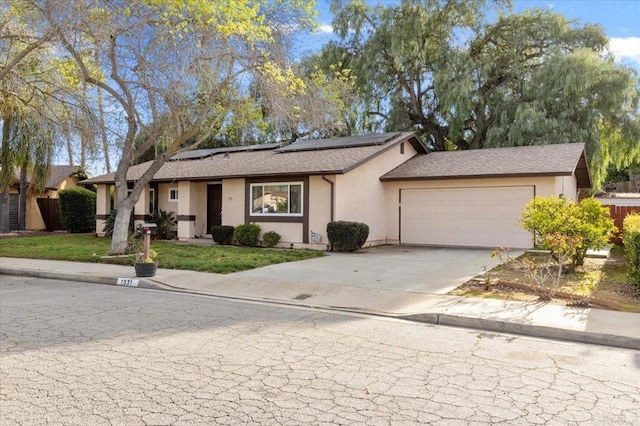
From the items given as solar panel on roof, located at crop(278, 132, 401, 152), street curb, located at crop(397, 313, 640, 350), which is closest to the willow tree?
solar panel on roof, located at crop(278, 132, 401, 152)

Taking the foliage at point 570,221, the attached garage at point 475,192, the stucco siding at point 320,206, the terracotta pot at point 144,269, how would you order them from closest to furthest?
the foliage at point 570,221, the terracotta pot at point 144,269, the attached garage at point 475,192, the stucco siding at point 320,206

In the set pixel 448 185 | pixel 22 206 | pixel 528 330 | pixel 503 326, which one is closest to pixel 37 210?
pixel 22 206

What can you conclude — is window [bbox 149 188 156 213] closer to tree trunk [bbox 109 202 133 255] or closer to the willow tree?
tree trunk [bbox 109 202 133 255]

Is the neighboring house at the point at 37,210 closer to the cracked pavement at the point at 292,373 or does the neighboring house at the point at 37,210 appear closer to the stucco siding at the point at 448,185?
the stucco siding at the point at 448,185

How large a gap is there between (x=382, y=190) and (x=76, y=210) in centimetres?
1713

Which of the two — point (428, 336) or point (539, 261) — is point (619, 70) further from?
point (428, 336)

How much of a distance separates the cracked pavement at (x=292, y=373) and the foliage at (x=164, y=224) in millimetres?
13952

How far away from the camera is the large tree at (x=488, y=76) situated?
2348 cm

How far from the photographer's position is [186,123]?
15.1 m

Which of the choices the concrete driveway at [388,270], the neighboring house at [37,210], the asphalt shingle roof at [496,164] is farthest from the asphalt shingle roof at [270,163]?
the neighboring house at [37,210]

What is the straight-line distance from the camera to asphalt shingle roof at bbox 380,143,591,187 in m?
16.0

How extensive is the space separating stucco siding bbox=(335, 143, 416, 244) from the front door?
665cm

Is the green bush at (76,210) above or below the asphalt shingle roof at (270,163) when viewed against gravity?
below

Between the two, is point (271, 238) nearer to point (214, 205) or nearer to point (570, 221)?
point (214, 205)
